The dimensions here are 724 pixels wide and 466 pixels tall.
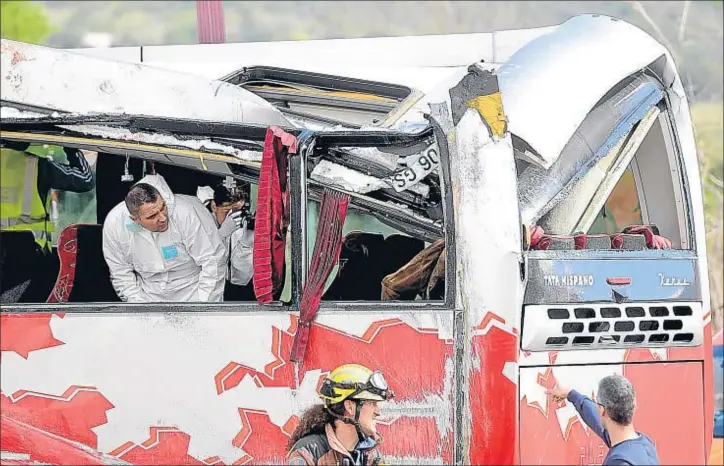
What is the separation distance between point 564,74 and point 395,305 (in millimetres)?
1319

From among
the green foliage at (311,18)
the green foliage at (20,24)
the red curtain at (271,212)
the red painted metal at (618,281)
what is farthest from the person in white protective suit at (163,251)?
Result: the green foliage at (311,18)

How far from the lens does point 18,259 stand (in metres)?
5.14

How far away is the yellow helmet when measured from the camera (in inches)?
141

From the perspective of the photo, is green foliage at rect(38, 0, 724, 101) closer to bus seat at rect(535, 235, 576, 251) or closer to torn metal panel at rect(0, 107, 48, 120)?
bus seat at rect(535, 235, 576, 251)

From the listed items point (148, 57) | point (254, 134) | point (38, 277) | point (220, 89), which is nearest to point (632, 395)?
point (254, 134)

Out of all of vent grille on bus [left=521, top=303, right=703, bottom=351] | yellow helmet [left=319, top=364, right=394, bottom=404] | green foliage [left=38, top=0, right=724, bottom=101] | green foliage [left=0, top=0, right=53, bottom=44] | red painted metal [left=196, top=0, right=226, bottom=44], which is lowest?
yellow helmet [left=319, top=364, right=394, bottom=404]

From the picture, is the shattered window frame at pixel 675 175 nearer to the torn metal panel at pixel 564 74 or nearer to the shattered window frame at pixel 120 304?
the torn metal panel at pixel 564 74

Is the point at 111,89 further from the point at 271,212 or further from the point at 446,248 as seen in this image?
the point at 446,248

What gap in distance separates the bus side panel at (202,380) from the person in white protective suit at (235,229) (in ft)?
2.90

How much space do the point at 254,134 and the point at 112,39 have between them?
176 ft

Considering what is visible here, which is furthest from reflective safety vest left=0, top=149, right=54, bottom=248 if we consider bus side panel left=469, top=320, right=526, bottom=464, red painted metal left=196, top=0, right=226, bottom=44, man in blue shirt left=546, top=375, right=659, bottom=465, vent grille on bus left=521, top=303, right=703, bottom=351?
red painted metal left=196, top=0, right=226, bottom=44

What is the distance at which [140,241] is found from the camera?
15.9ft

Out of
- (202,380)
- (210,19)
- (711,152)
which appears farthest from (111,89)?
(711,152)

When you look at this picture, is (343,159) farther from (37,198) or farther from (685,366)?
(37,198)
